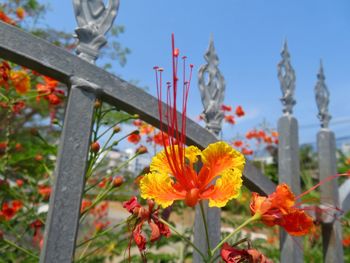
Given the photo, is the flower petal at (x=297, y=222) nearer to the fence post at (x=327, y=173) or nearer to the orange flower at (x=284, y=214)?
the orange flower at (x=284, y=214)

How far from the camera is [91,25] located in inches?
42.2

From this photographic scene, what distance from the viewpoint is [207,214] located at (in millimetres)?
1317

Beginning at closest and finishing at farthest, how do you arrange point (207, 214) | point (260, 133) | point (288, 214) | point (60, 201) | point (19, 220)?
point (288, 214) < point (60, 201) < point (207, 214) < point (19, 220) < point (260, 133)

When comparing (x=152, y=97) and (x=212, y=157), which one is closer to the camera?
(x=212, y=157)

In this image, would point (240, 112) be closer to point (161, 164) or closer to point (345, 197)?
point (345, 197)

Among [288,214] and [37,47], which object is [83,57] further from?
[288,214]

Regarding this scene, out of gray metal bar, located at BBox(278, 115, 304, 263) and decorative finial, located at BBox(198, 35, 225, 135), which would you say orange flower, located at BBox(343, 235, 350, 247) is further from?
decorative finial, located at BBox(198, 35, 225, 135)

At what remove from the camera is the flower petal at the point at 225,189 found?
0.67 meters

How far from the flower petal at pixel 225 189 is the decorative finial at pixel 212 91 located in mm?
734

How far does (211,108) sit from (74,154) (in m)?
0.70

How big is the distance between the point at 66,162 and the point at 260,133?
3762 mm

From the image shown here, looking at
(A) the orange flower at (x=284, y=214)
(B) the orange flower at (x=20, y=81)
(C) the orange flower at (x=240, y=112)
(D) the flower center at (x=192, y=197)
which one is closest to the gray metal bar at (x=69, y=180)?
(D) the flower center at (x=192, y=197)

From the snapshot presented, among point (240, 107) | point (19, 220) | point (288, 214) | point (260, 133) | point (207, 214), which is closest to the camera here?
point (288, 214)

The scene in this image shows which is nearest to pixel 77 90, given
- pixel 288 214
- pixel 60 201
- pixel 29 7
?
pixel 60 201
